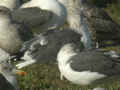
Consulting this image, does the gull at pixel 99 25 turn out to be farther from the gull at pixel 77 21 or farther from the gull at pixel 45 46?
the gull at pixel 45 46

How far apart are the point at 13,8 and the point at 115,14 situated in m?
9.53

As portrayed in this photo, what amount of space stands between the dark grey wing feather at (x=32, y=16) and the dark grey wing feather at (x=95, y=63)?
396 centimetres

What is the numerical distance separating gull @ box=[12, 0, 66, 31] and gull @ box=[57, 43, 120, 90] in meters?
3.85

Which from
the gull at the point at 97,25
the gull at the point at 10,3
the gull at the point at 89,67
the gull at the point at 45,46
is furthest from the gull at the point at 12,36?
the gull at the point at 89,67

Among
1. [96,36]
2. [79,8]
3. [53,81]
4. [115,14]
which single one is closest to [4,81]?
[53,81]

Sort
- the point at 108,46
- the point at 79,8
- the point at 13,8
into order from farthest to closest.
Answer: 1. the point at 108,46
2. the point at 13,8
3. the point at 79,8

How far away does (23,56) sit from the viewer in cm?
984

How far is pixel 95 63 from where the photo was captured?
7875mm

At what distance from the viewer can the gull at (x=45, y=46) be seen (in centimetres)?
951

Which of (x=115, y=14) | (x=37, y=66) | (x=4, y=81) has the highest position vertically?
(x=4, y=81)

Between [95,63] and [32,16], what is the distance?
14.3ft

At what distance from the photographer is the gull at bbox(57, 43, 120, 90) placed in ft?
25.7

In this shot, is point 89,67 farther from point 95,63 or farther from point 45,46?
point 45,46

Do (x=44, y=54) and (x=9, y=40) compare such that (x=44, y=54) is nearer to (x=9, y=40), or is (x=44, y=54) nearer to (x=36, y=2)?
(x=9, y=40)
